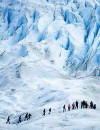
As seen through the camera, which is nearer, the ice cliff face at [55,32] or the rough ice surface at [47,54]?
the rough ice surface at [47,54]

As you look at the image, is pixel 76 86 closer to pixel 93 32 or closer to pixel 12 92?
pixel 12 92

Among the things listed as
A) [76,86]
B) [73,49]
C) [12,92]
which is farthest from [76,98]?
[73,49]

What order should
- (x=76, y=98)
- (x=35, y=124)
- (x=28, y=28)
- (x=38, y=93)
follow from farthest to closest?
(x=28, y=28) < (x=38, y=93) < (x=76, y=98) < (x=35, y=124)

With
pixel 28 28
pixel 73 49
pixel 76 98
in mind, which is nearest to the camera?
pixel 76 98

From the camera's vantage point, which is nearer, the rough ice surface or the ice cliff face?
the rough ice surface

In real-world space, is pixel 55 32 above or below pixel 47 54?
above

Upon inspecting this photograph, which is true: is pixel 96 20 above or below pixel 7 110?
above

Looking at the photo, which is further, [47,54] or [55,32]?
[55,32]
